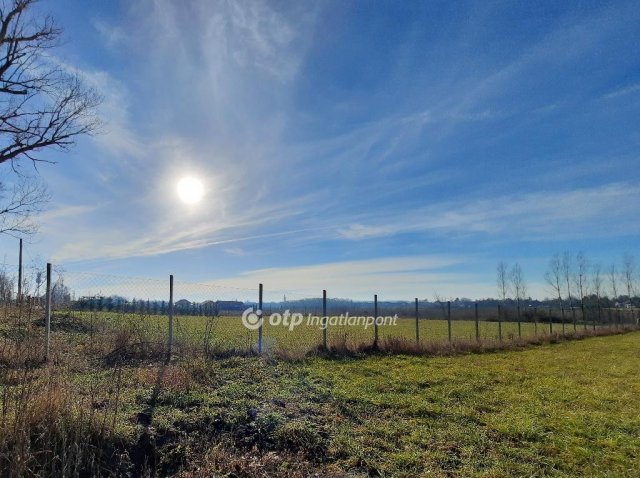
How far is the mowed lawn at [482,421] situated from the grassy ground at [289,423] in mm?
24

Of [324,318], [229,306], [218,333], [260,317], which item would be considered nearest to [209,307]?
[229,306]

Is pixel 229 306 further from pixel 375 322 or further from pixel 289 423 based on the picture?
pixel 289 423

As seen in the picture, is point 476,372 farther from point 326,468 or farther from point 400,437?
point 326,468

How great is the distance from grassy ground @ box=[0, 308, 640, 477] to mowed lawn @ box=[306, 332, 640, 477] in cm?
2

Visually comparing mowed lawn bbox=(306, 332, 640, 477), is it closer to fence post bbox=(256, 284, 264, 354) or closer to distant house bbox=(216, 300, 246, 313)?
fence post bbox=(256, 284, 264, 354)

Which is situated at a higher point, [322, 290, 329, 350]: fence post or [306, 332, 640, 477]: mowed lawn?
[322, 290, 329, 350]: fence post

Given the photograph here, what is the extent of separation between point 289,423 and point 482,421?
2.57 meters

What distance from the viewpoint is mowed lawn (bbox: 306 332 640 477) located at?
381cm

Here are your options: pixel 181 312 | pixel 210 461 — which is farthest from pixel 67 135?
pixel 210 461

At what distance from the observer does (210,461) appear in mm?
3434

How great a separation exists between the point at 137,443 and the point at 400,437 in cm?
277

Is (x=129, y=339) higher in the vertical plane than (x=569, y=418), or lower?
higher

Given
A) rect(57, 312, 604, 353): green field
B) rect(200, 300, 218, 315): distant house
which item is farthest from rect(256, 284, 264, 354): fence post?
rect(200, 300, 218, 315): distant house

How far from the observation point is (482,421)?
5.15 metres
